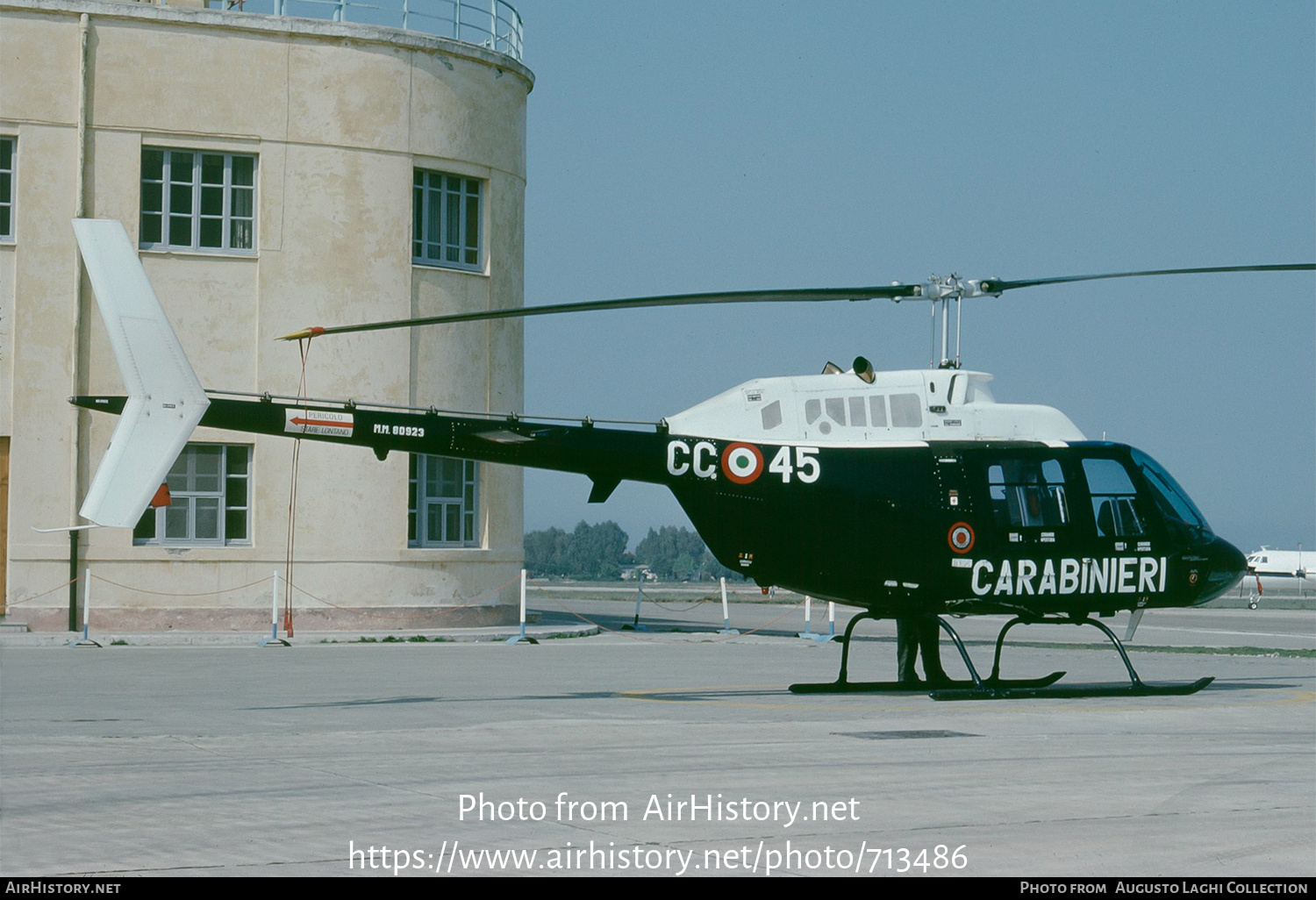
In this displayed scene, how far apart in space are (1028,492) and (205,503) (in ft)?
56.8

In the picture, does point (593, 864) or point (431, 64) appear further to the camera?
point (431, 64)

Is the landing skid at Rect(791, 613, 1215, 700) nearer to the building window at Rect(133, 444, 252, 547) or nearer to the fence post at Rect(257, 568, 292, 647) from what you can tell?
the fence post at Rect(257, 568, 292, 647)

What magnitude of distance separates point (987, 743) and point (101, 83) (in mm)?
22133

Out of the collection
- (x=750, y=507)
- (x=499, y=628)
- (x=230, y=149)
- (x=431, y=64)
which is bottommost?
(x=499, y=628)

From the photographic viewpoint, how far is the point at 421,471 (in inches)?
1178

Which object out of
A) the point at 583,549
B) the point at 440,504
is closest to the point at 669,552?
the point at 583,549

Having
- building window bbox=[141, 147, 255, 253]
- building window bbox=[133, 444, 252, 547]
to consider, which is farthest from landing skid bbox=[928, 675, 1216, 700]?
building window bbox=[141, 147, 255, 253]

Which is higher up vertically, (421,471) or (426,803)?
(421,471)

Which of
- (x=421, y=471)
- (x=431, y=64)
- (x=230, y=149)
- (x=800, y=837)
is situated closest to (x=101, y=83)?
(x=230, y=149)

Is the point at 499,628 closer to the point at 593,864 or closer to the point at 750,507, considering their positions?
the point at 750,507

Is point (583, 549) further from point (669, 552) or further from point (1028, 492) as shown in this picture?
point (1028, 492)

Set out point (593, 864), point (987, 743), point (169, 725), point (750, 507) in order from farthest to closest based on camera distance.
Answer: point (750, 507), point (169, 725), point (987, 743), point (593, 864)

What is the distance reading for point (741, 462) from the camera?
667 inches

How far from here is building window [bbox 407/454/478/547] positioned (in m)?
29.9
